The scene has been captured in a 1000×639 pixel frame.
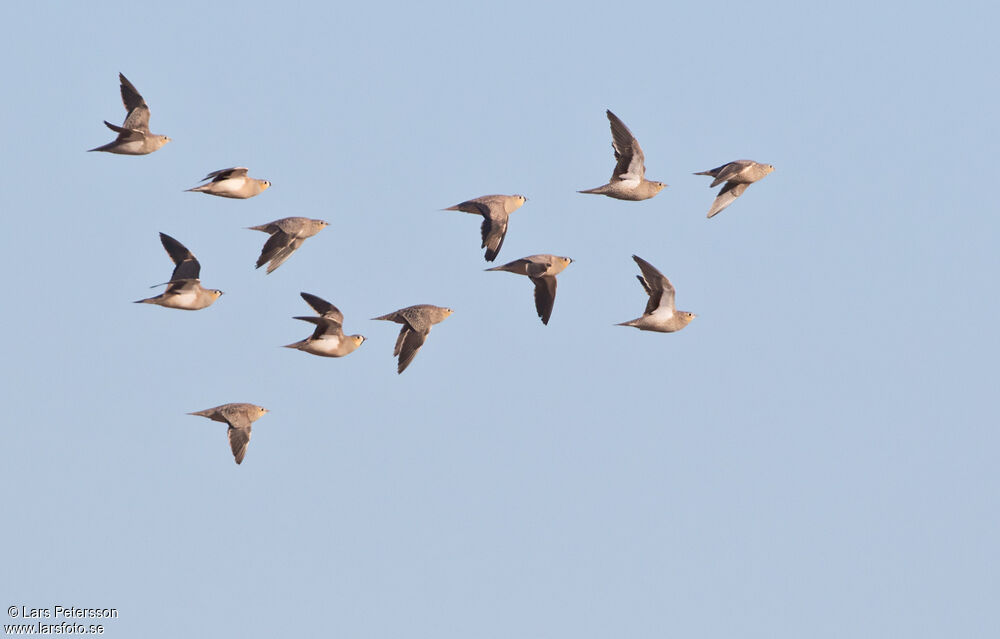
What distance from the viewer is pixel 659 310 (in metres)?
33.2

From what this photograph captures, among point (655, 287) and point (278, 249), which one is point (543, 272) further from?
point (278, 249)

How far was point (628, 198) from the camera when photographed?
34.8 metres

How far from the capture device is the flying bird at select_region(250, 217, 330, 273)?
3453 centimetres

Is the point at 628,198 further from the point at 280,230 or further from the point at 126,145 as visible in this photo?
the point at 126,145

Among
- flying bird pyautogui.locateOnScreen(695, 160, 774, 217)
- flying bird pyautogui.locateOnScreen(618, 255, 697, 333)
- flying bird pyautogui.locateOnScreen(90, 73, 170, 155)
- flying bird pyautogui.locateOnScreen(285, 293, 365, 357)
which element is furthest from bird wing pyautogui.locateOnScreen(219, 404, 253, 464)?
flying bird pyautogui.locateOnScreen(695, 160, 774, 217)

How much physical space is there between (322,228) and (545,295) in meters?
4.87

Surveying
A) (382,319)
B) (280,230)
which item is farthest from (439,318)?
(280,230)

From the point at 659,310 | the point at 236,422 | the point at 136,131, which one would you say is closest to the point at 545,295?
the point at 659,310

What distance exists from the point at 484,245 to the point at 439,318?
6.55 ft

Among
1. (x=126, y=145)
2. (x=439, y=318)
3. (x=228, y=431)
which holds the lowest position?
(x=228, y=431)

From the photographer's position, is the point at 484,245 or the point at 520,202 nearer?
the point at 484,245

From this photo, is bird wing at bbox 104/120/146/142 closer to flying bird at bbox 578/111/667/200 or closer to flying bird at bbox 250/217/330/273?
flying bird at bbox 250/217/330/273

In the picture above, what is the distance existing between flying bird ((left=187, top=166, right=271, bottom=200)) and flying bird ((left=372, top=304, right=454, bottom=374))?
13.9 feet

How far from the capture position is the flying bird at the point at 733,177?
3506cm
